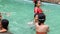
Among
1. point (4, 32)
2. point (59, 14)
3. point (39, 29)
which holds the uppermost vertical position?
point (4, 32)

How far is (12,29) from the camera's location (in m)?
8.69

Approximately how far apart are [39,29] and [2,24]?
1.86 m

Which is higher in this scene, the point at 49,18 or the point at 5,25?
the point at 5,25

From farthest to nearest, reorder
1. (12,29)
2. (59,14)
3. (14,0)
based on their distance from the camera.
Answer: (14,0), (59,14), (12,29)

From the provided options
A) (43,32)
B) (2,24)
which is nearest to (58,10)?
(43,32)

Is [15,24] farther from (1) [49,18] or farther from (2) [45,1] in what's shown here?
(2) [45,1]

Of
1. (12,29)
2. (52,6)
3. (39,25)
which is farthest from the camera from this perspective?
(52,6)

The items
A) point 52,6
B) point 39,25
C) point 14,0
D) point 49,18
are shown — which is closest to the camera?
point 39,25

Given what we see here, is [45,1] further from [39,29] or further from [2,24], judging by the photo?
[2,24]

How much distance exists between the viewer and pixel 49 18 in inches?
431

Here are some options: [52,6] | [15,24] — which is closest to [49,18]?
[15,24]

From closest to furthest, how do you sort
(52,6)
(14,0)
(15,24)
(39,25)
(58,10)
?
(39,25) → (15,24) → (58,10) → (52,6) → (14,0)

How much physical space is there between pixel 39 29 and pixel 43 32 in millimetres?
154

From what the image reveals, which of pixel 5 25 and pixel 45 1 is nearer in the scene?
pixel 5 25
